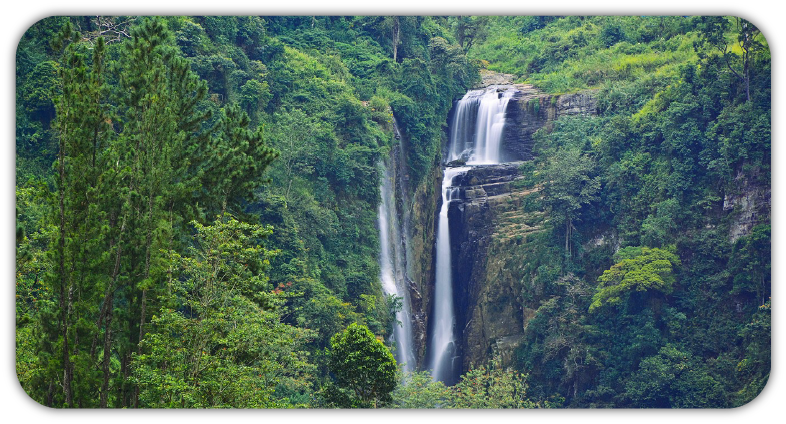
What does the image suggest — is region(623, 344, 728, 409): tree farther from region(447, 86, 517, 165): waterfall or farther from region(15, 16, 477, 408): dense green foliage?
region(447, 86, 517, 165): waterfall

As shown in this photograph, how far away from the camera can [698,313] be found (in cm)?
2411

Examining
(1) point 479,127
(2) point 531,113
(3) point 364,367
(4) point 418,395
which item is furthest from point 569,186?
(3) point 364,367

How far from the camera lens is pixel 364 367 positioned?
48.1ft

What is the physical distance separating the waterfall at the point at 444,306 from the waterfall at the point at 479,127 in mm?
1188

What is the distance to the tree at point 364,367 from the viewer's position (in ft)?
48.0

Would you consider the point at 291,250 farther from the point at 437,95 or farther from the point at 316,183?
the point at 437,95

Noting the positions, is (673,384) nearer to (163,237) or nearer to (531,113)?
(531,113)

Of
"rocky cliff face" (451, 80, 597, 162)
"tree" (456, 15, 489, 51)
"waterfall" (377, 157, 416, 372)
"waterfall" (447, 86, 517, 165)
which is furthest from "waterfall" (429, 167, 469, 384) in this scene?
"tree" (456, 15, 489, 51)

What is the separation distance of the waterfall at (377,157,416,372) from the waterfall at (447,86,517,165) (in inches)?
183

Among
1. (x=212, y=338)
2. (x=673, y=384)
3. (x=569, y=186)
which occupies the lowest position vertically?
(x=673, y=384)

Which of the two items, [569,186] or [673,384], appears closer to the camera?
[673,384]

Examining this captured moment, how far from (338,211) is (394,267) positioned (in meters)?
2.64
